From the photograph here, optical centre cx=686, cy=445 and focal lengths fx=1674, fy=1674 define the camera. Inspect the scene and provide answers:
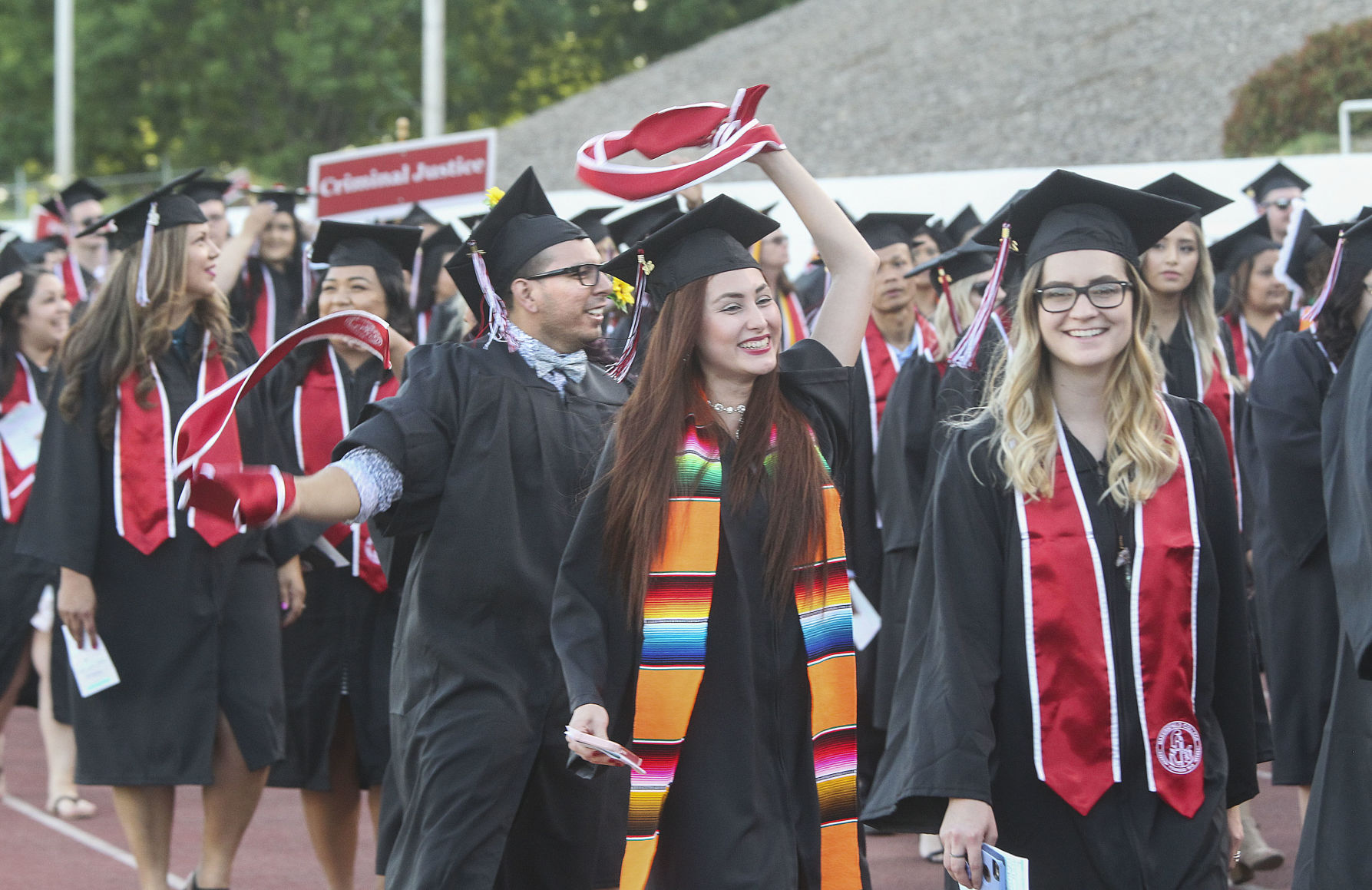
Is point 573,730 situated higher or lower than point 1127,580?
lower

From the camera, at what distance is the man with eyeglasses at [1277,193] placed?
9.37 metres

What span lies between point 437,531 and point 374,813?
1982 mm

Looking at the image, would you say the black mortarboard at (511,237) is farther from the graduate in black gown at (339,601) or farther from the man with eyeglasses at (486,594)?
the graduate in black gown at (339,601)

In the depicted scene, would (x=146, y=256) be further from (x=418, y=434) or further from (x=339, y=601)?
(x=418, y=434)

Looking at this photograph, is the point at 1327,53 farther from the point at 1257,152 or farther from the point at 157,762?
the point at 157,762

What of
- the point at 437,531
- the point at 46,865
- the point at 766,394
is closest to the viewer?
the point at 766,394

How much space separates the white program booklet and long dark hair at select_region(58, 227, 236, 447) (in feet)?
11.3

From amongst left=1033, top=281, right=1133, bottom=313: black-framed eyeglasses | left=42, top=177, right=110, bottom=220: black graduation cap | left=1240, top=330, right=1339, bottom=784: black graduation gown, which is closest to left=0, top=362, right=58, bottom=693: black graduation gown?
left=42, top=177, right=110, bottom=220: black graduation cap

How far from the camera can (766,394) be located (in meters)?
3.42

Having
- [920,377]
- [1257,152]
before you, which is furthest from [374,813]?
[1257,152]

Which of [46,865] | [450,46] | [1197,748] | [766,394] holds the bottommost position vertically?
[46,865]

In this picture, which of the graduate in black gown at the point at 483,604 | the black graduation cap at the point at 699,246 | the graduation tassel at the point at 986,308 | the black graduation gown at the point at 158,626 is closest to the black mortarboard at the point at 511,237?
the graduate in black gown at the point at 483,604

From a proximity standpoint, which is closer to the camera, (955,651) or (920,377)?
(955,651)

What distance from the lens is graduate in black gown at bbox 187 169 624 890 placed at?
157 inches
